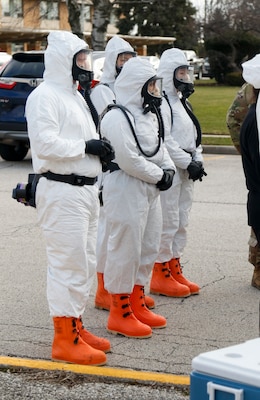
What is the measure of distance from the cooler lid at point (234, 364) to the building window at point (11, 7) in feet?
199

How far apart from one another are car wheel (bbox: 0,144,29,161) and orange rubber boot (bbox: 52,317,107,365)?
9.95 m

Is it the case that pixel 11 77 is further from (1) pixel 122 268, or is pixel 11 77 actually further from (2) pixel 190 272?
(1) pixel 122 268

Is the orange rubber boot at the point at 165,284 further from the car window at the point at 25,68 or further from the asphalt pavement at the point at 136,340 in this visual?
the car window at the point at 25,68

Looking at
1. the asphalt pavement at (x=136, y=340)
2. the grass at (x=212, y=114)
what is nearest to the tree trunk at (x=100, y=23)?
the grass at (x=212, y=114)

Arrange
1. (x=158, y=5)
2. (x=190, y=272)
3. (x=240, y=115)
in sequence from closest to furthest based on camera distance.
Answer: (x=240, y=115) < (x=190, y=272) < (x=158, y=5)

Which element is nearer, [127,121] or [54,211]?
[54,211]

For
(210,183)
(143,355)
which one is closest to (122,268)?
(143,355)

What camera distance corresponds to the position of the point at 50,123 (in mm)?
5148


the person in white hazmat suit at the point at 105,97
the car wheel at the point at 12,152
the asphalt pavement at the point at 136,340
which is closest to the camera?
the asphalt pavement at the point at 136,340

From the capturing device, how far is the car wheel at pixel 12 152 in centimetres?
1512

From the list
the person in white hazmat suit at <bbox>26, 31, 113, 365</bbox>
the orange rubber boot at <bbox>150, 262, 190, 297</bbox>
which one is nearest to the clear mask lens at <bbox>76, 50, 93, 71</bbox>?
the person in white hazmat suit at <bbox>26, 31, 113, 365</bbox>

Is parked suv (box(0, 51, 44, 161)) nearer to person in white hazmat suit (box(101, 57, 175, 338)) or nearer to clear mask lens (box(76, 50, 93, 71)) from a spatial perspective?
person in white hazmat suit (box(101, 57, 175, 338))

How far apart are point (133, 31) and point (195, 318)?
58.2 m

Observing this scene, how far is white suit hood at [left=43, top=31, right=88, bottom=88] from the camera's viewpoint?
17.4ft
